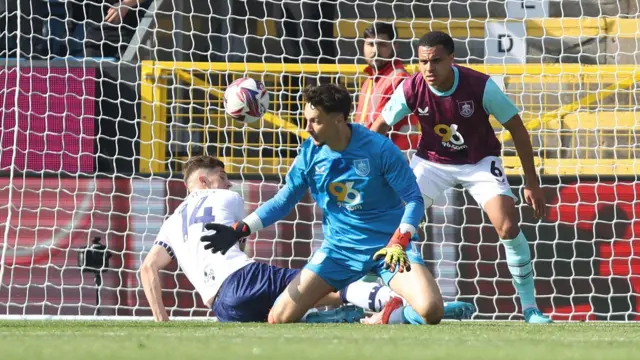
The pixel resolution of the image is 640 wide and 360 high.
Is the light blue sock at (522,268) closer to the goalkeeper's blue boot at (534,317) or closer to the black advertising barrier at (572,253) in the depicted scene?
the goalkeeper's blue boot at (534,317)

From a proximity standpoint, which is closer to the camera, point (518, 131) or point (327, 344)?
point (327, 344)

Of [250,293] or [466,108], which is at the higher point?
[466,108]

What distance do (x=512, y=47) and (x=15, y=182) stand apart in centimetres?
438

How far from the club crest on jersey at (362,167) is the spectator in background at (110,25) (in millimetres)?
3279

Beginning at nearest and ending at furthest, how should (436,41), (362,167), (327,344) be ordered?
(327,344)
(362,167)
(436,41)

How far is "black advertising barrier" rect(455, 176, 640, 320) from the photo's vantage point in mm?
8336

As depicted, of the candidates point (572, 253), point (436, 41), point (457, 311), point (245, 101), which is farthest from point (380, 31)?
point (457, 311)

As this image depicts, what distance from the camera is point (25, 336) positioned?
495 cm

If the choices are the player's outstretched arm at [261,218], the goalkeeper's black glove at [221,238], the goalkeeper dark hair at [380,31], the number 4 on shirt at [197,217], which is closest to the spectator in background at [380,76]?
the goalkeeper dark hair at [380,31]

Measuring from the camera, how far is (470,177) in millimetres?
7059

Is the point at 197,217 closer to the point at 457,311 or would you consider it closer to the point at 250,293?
the point at 250,293

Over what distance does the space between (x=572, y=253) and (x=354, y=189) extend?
252 centimetres

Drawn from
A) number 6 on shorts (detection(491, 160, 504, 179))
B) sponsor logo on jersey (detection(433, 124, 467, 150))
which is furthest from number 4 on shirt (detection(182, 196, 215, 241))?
number 6 on shorts (detection(491, 160, 504, 179))

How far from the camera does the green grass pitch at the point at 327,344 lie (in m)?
3.80
